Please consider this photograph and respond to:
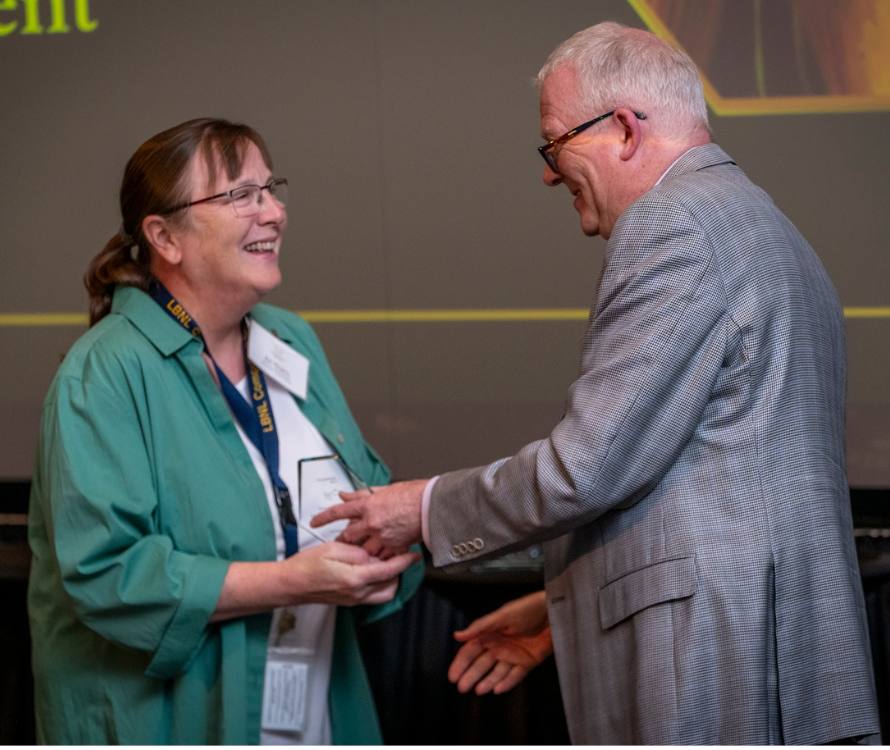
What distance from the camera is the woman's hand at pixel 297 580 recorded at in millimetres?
2160

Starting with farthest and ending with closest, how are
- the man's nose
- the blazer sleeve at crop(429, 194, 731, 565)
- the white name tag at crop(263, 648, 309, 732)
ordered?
the white name tag at crop(263, 648, 309, 732) → the man's nose → the blazer sleeve at crop(429, 194, 731, 565)

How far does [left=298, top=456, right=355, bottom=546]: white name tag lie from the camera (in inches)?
93.7

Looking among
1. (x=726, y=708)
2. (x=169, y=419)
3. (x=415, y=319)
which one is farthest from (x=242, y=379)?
(x=415, y=319)

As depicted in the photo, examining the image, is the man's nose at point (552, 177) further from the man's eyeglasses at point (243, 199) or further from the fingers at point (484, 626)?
the fingers at point (484, 626)

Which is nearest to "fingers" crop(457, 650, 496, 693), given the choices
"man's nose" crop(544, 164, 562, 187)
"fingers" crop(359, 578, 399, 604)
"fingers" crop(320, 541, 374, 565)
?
"fingers" crop(359, 578, 399, 604)

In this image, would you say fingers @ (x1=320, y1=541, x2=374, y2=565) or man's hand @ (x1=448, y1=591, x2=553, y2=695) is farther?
man's hand @ (x1=448, y1=591, x2=553, y2=695)

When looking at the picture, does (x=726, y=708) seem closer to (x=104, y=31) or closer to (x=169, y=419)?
(x=169, y=419)

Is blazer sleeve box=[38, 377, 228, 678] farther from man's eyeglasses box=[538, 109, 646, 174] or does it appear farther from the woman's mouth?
man's eyeglasses box=[538, 109, 646, 174]

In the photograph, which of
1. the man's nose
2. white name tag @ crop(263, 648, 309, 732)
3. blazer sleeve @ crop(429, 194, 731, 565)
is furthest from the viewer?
white name tag @ crop(263, 648, 309, 732)

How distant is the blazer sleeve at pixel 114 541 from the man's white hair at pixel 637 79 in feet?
3.11

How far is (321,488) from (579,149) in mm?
840

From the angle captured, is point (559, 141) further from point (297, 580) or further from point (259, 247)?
point (297, 580)

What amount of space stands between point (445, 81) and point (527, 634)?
2294mm

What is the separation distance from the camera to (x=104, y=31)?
167 inches
